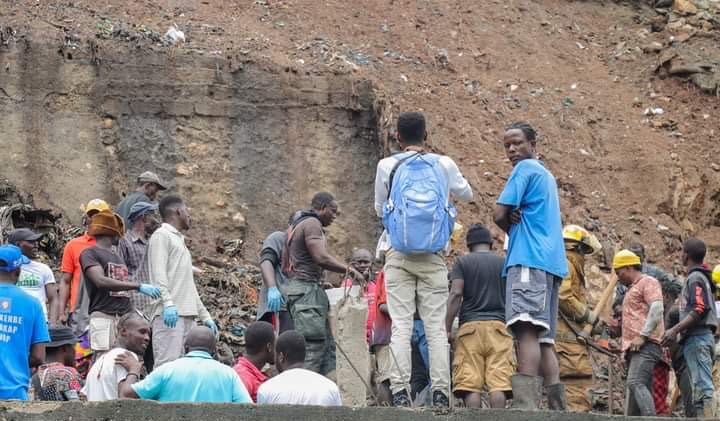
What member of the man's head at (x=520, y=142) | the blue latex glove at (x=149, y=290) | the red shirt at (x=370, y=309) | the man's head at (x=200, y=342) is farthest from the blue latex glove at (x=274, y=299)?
the man's head at (x=200, y=342)

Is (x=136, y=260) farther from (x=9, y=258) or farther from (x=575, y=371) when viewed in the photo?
(x=575, y=371)

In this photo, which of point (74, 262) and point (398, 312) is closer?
point (398, 312)

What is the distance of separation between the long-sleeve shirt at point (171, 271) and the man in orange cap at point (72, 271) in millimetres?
863

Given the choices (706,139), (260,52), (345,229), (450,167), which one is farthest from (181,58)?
(450,167)

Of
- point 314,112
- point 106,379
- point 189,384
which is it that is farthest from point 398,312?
point 314,112

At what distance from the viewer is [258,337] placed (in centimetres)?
937

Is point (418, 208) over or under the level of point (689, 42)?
under

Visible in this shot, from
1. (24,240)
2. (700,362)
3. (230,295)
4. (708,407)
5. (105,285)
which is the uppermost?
(24,240)

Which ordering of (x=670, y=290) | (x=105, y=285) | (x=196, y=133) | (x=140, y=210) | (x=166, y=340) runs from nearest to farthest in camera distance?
(x=105, y=285)
(x=166, y=340)
(x=140, y=210)
(x=670, y=290)
(x=196, y=133)

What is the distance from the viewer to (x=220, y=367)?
855cm

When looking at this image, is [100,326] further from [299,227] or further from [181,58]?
[181,58]

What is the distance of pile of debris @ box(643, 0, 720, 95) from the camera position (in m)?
24.4

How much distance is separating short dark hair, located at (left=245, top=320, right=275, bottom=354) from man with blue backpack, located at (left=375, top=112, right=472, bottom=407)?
0.83m

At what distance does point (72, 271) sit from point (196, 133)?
381 inches
